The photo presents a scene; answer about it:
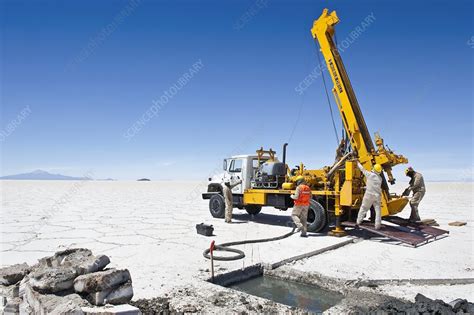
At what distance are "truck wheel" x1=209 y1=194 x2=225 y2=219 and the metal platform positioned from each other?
173 inches

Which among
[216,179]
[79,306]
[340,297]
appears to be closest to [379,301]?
[340,297]

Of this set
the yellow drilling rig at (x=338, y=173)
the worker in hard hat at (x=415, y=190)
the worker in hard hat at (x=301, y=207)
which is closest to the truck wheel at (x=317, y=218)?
the yellow drilling rig at (x=338, y=173)

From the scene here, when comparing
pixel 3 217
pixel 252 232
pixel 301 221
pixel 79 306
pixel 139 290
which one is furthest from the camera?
pixel 3 217

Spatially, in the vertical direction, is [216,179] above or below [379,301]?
above

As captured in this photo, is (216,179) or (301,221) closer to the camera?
(301,221)

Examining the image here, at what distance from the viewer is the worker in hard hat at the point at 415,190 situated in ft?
31.4

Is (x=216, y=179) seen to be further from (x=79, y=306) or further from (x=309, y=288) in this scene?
(x=79, y=306)

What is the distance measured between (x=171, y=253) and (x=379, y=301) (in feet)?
12.6

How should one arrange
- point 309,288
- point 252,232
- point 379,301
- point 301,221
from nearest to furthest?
1. point 379,301
2. point 309,288
3. point 301,221
4. point 252,232

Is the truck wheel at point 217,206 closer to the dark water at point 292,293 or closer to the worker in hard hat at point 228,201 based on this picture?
the worker in hard hat at point 228,201

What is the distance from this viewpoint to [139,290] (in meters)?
4.62

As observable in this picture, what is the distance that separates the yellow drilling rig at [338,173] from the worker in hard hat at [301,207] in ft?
1.46

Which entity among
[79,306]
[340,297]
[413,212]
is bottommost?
[340,297]

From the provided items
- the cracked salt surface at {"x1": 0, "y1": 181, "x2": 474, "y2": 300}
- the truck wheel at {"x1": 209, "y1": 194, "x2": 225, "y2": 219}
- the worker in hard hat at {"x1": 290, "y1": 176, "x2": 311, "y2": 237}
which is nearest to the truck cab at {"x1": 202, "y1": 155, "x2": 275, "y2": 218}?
the truck wheel at {"x1": 209, "y1": 194, "x2": 225, "y2": 219}
